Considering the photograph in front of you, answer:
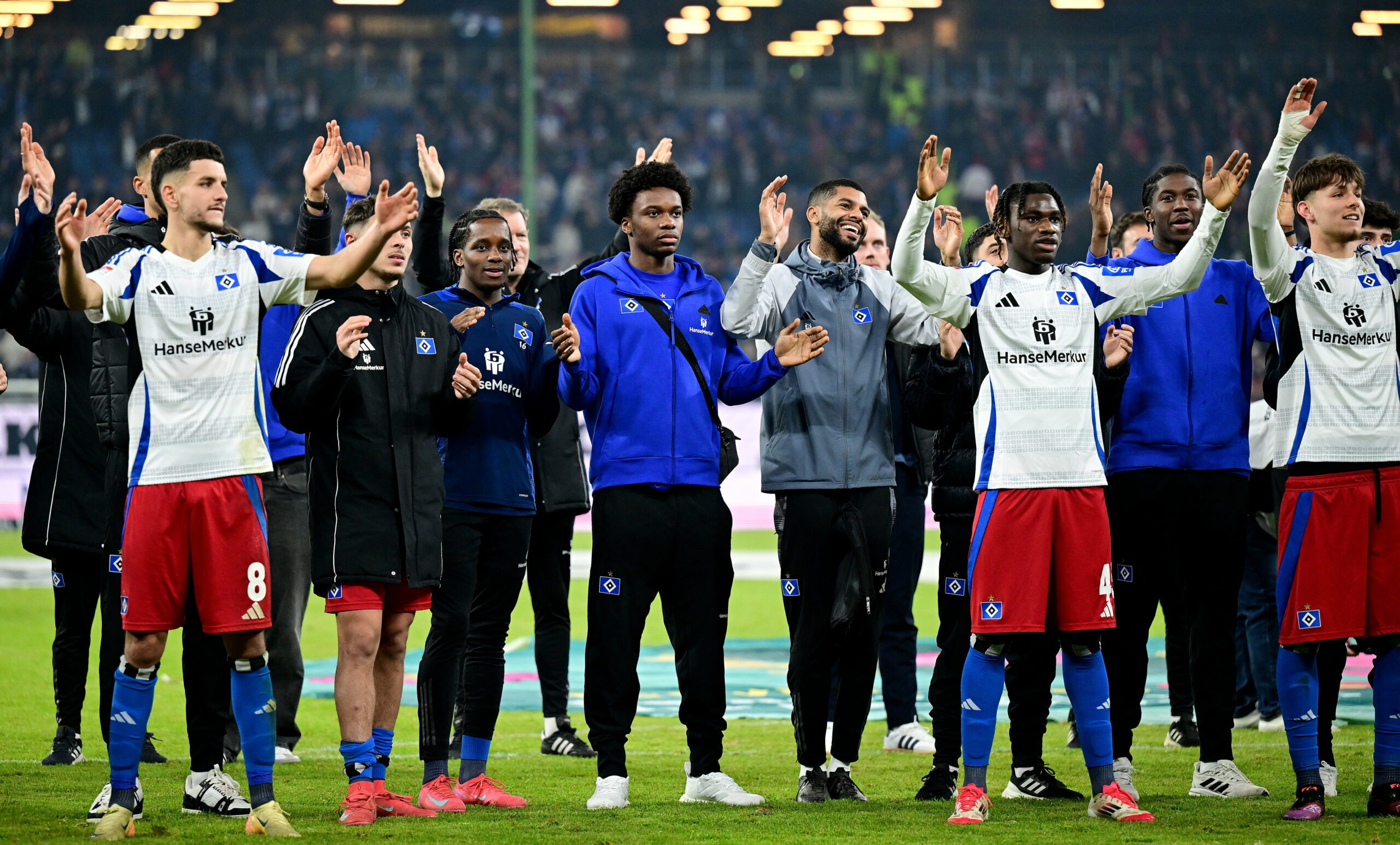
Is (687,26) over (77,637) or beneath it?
over

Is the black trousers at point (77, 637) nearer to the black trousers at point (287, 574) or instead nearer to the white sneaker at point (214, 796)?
the black trousers at point (287, 574)

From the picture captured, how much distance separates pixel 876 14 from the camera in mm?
33156

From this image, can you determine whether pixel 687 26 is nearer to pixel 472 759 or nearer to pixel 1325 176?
pixel 1325 176

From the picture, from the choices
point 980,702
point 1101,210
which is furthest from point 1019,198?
point 980,702

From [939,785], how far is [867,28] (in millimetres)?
29001

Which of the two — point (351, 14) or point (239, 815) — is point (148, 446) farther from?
point (351, 14)

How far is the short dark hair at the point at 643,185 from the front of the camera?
6.25 meters

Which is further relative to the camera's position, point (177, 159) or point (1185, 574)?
point (1185, 574)

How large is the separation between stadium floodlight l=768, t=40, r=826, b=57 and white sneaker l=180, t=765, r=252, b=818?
2844 cm

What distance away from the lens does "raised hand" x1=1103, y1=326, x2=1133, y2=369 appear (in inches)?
231

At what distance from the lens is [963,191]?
28.7 metres

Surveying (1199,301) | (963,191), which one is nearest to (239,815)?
(1199,301)

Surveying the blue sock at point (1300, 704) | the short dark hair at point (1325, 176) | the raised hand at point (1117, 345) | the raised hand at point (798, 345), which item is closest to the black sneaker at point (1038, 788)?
the blue sock at point (1300, 704)

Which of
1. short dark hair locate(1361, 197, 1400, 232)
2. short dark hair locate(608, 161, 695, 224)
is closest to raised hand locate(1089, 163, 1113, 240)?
short dark hair locate(1361, 197, 1400, 232)
